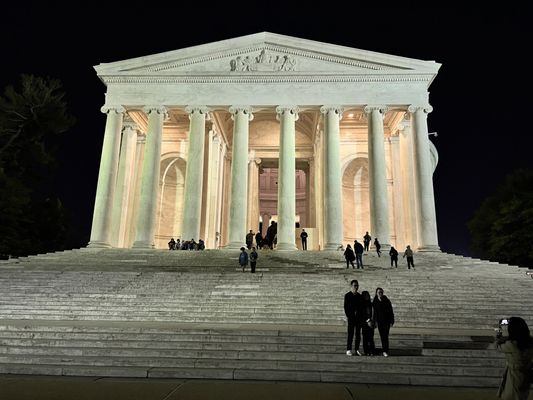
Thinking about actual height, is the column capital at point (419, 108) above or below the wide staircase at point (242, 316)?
above

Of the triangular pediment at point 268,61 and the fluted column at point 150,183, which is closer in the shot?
the fluted column at point 150,183

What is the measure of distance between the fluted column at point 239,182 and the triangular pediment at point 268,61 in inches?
159

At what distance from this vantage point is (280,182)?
36.8 metres

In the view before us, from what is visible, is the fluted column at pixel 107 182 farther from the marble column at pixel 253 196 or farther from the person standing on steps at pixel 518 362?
the person standing on steps at pixel 518 362

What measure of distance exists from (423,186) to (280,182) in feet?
40.1

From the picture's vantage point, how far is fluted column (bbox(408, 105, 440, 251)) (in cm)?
3497

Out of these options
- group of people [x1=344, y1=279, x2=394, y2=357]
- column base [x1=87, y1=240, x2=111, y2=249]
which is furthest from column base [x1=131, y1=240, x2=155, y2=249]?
group of people [x1=344, y1=279, x2=394, y2=357]

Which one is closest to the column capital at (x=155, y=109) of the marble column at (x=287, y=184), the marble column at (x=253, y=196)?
the marble column at (x=287, y=184)

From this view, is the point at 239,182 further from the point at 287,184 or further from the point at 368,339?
the point at 368,339

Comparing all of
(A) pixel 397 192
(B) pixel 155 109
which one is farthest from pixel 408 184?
(B) pixel 155 109

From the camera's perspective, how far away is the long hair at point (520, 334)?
6527 mm

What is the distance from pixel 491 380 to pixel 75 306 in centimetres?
1624

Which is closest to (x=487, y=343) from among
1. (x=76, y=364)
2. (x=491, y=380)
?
(x=491, y=380)

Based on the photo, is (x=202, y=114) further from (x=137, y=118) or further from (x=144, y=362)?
(x=144, y=362)
